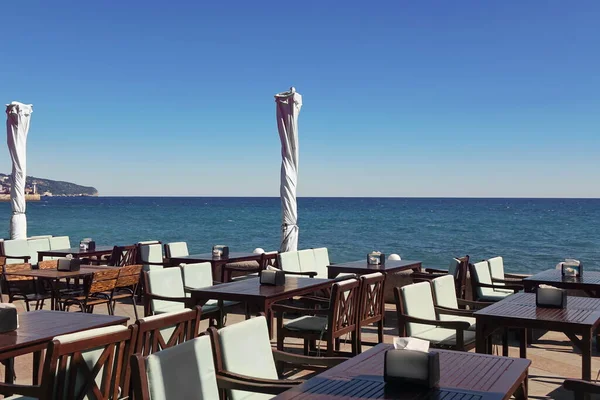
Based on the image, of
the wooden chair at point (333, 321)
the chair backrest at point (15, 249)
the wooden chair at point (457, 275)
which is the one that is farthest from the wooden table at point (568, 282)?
the chair backrest at point (15, 249)

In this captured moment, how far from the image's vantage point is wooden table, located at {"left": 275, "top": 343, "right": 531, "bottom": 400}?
2.14m

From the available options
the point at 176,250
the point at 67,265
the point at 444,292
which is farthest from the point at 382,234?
the point at 444,292

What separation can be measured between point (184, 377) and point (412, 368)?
0.89 meters

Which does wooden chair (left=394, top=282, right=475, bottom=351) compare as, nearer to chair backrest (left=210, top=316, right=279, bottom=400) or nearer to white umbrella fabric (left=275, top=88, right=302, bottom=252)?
chair backrest (left=210, top=316, right=279, bottom=400)

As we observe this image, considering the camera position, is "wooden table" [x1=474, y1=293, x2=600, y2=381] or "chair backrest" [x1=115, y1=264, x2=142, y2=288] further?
"chair backrest" [x1=115, y1=264, x2=142, y2=288]

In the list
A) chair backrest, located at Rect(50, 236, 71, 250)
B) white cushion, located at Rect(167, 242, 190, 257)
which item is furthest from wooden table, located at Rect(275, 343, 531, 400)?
chair backrest, located at Rect(50, 236, 71, 250)

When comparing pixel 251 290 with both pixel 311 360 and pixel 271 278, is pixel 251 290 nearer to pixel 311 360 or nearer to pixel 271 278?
pixel 271 278

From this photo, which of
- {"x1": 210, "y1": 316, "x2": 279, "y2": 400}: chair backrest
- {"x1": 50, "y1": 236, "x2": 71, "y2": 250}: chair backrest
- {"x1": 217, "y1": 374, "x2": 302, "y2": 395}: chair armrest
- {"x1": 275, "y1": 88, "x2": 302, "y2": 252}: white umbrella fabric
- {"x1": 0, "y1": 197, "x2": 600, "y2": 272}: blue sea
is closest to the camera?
{"x1": 217, "y1": 374, "x2": 302, "y2": 395}: chair armrest

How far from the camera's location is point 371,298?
16.4 ft

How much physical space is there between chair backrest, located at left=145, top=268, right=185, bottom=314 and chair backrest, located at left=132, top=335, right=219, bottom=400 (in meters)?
2.84

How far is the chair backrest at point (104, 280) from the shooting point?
6.01 metres

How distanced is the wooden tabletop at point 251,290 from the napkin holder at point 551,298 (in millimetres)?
1916

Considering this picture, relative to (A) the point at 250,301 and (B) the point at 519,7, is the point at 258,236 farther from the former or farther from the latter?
(A) the point at 250,301

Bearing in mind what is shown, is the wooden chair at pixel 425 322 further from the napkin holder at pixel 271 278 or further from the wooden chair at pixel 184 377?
the wooden chair at pixel 184 377
